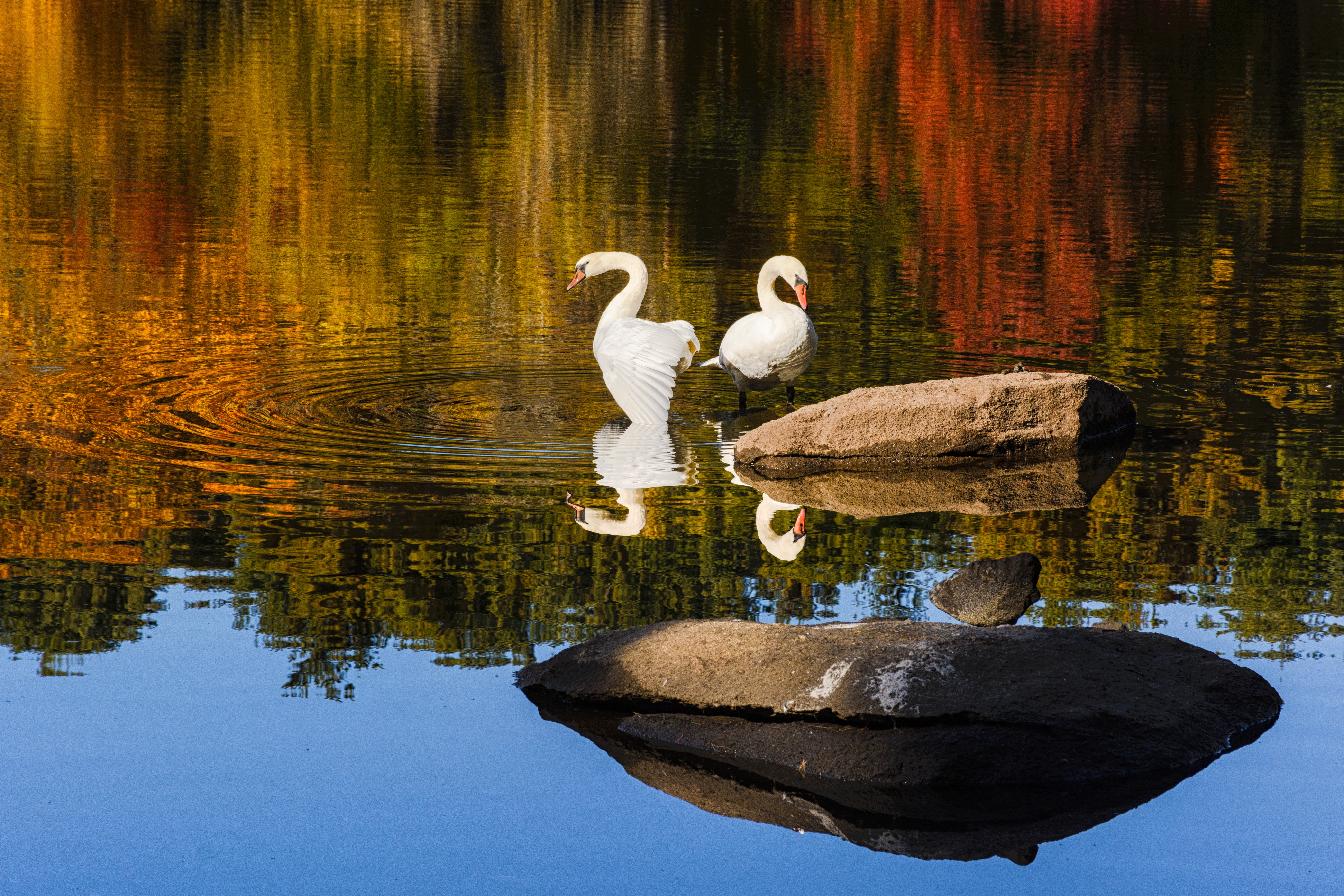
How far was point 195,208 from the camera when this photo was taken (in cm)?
2036

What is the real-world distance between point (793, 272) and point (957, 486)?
9.31ft

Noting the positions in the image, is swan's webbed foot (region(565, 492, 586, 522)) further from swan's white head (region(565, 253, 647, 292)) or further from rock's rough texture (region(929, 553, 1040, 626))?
swan's white head (region(565, 253, 647, 292))

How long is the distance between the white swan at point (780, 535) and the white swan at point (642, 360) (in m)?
1.80

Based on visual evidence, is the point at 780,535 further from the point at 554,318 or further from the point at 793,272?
the point at 554,318

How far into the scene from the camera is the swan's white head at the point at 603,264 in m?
12.0

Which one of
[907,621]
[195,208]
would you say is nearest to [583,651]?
[907,621]

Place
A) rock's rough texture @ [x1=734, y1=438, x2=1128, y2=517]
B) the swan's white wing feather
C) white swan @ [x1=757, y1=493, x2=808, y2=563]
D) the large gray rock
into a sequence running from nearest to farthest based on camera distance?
the large gray rock, white swan @ [x1=757, y1=493, x2=808, y2=563], rock's rough texture @ [x1=734, y1=438, x2=1128, y2=517], the swan's white wing feather

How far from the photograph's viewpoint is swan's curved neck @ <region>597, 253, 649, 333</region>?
38.0 feet

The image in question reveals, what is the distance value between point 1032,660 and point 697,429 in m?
5.29

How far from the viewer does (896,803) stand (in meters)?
5.21

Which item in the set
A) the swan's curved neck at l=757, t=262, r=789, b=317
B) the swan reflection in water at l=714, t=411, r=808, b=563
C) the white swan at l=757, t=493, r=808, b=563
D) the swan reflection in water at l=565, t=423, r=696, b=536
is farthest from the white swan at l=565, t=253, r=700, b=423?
the white swan at l=757, t=493, r=808, b=563

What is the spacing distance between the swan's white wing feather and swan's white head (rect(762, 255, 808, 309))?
2.97 feet

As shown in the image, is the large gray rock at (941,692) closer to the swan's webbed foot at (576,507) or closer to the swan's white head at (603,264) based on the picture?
the swan's webbed foot at (576,507)

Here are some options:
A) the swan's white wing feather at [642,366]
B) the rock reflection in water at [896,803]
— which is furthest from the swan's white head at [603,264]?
the rock reflection in water at [896,803]
